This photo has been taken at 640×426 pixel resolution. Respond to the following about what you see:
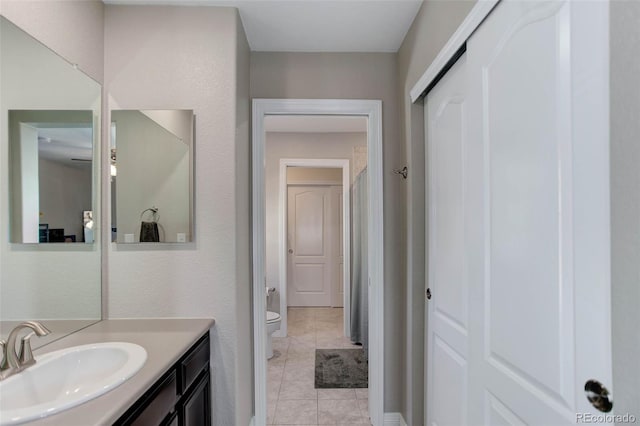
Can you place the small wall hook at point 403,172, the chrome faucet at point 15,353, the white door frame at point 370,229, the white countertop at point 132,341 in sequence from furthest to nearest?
the white door frame at point 370,229
the small wall hook at point 403,172
the chrome faucet at point 15,353
the white countertop at point 132,341

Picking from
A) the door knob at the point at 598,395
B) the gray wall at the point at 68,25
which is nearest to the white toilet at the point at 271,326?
the gray wall at the point at 68,25

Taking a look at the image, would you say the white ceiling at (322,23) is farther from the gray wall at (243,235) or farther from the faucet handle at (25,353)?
the faucet handle at (25,353)

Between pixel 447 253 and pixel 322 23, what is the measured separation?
1528mm

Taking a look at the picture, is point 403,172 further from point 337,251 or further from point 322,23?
point 337,251

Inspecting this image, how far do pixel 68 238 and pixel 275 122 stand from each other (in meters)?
2.63

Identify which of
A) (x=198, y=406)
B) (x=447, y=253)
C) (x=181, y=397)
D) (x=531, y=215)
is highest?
(x=531, y=215)

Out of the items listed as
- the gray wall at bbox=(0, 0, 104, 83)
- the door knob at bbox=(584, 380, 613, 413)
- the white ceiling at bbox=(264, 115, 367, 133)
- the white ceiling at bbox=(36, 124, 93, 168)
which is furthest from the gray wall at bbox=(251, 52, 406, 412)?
the door knob at bbox=(584, 380, 613, 413)

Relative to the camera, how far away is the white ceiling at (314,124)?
3691 mm

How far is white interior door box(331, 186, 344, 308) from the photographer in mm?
5344

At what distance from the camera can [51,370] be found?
3.86 ft

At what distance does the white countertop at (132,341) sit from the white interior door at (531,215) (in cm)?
119

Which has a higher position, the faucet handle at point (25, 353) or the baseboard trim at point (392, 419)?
the faucet handle at point (25, 353)

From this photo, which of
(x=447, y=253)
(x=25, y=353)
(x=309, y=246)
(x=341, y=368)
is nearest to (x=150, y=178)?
(x=25, y=353)

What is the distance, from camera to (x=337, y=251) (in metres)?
5.39
